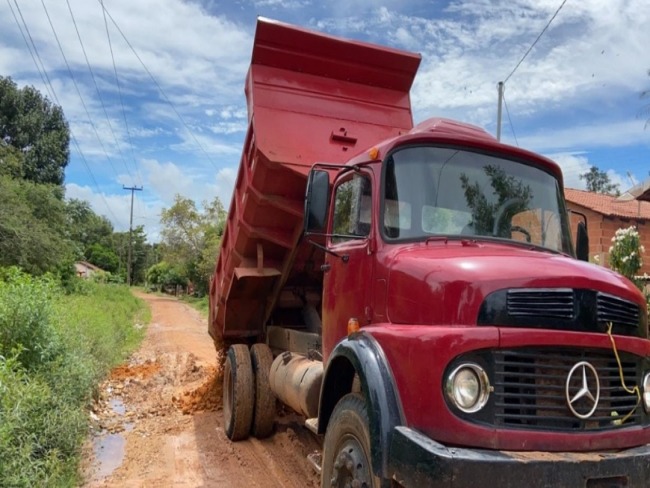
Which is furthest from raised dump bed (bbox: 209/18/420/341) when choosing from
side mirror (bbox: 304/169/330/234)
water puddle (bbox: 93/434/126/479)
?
water puddle (bbox: 93/434/126/479)

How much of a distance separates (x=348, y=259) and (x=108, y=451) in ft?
12.8

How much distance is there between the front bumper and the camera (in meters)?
2.38

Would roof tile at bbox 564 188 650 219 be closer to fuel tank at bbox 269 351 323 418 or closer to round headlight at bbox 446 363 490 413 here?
fuel tank at bbox 269 351 323 418

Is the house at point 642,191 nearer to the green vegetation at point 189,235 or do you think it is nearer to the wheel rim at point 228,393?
the wheel rim at point 228,393

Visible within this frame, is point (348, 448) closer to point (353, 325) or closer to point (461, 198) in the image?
point (353, 325)

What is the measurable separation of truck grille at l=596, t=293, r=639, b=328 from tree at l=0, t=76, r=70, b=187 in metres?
33.2

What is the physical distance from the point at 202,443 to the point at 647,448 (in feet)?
15.3

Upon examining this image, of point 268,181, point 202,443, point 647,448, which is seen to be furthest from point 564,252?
point 202,443

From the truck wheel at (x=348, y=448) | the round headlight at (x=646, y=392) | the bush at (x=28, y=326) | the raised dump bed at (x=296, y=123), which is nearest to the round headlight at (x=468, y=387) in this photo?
the truck wheel at (x=348, y=448)

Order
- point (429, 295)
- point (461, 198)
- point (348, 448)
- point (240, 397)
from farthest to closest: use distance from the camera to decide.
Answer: point (240, 397) → point (461, 198) → point (348, 448) → point (429, 295)

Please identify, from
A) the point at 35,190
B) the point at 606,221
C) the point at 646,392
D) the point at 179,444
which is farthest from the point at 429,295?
the point at 35,190

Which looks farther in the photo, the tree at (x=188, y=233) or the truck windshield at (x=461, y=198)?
the tree at (x=188, y=233)

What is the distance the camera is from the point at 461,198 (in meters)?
3.55

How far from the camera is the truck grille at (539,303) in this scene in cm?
271
